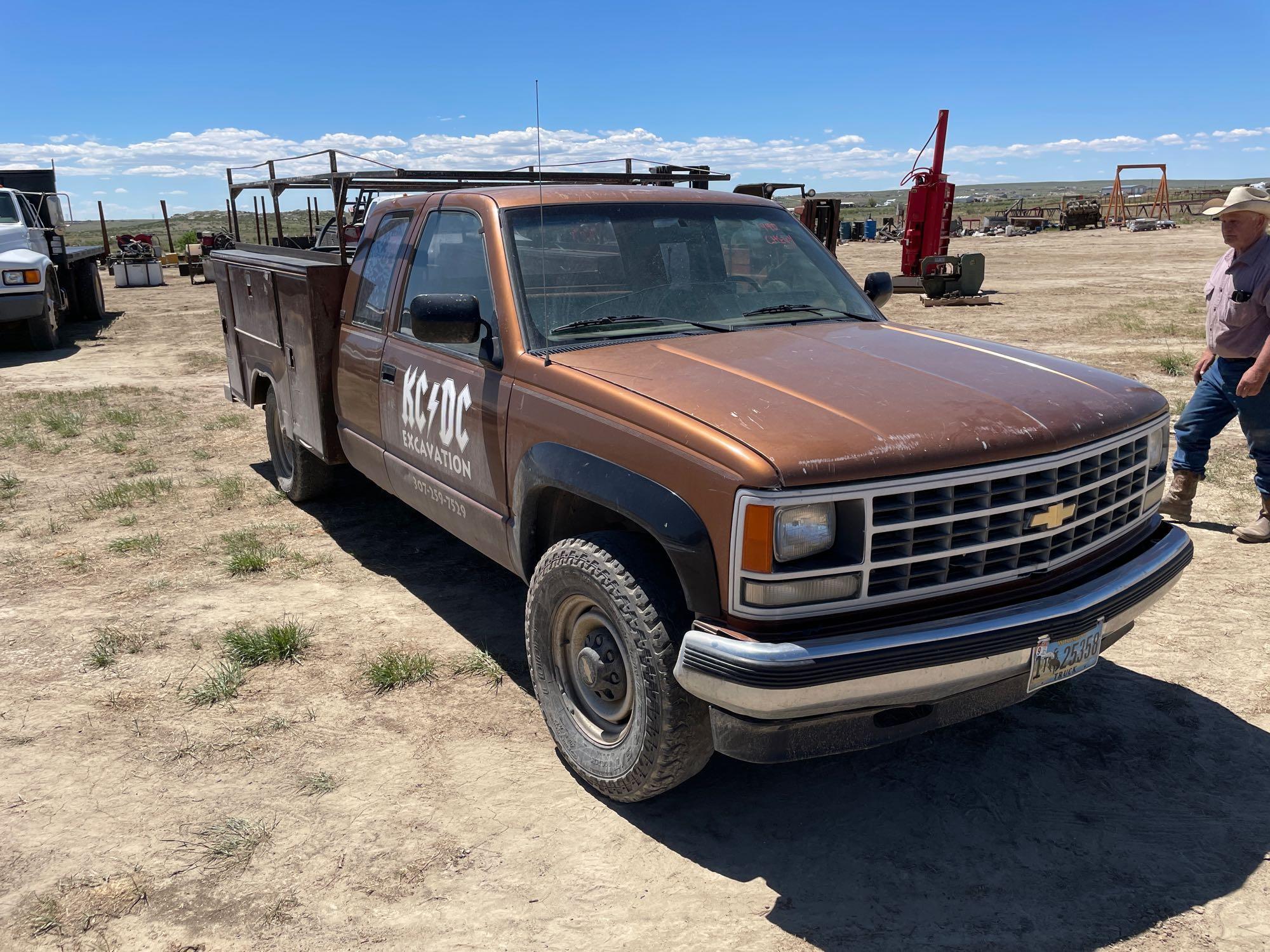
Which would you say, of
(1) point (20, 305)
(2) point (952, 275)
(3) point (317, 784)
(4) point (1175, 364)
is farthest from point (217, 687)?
(2) point (952, 275)

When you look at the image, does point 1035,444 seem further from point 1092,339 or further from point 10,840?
point 1092,339

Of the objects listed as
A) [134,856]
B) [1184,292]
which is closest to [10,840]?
[134,856]

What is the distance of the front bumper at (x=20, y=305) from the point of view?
44.0 ft

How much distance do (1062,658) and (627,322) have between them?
190cm

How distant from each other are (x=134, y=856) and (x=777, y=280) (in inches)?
124

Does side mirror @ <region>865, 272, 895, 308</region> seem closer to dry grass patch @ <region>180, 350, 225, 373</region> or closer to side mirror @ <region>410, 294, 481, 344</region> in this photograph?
side mirror @ <region>410, 294, 481, 344</region>

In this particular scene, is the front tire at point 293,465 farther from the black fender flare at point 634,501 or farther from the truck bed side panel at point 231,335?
the black fender flare at point 634,501

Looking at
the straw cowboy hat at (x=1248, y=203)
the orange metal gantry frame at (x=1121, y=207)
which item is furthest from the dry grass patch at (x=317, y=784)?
the orange metal gantry frame at (x=1121, y=207)

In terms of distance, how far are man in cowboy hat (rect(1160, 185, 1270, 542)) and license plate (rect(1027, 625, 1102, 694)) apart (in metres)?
2.89

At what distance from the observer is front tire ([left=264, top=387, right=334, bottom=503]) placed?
6387 mm

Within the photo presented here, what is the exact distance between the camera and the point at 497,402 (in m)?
→ 3.68

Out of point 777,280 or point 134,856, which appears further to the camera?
point 777,280

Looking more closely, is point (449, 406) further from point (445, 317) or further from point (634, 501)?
point (634, 501)

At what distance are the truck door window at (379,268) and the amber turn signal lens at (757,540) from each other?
9.07 feet
